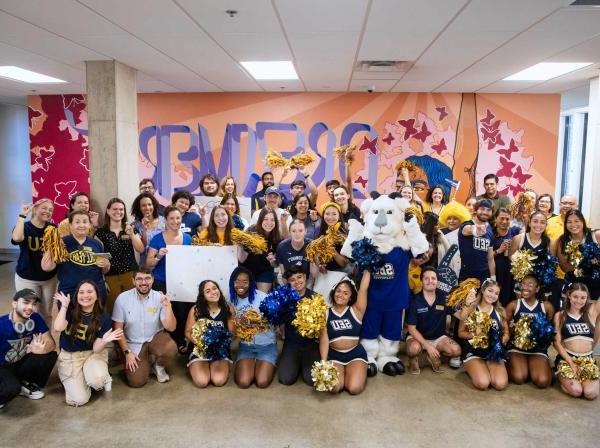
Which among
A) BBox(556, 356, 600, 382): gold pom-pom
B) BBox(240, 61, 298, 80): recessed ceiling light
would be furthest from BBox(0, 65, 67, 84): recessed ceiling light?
BBox(556, 356, 600, 382): gold pom-pom

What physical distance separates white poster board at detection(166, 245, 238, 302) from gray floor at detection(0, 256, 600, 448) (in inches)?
30.5

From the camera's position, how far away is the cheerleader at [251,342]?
3789 mm

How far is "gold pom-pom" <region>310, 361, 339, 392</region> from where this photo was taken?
3.47m

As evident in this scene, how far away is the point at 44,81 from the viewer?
6871 mm

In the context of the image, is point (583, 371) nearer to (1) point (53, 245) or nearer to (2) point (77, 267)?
(2) point (77, 267)

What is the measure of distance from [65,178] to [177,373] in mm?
5748

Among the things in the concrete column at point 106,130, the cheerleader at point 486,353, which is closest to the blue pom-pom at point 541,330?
the cheerleader at point 486,353

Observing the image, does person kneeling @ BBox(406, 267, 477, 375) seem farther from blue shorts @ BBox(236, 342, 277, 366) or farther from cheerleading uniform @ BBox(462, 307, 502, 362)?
blue shorts @ BBox(236, 342, 277, 366)

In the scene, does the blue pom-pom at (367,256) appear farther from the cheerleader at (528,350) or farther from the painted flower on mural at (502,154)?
the painted flower on mural at (502,154)

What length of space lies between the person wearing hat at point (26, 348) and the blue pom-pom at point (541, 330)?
3750 millimetres

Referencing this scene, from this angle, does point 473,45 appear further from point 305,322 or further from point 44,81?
point 44,81

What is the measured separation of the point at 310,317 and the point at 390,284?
786mm

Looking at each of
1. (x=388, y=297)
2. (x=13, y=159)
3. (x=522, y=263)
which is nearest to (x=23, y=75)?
(x=13, y=159)

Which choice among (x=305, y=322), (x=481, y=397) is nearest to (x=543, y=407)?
(x=481, y=397)
